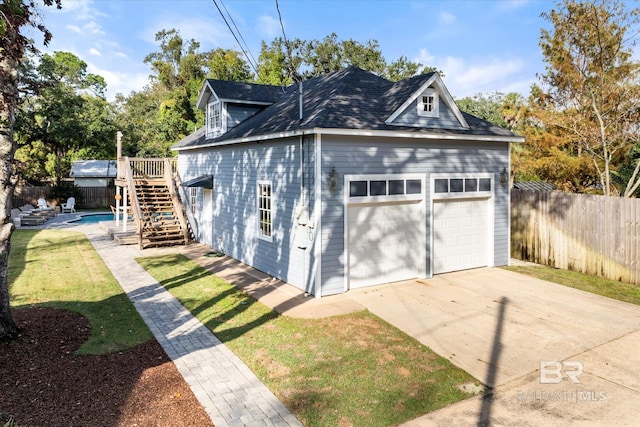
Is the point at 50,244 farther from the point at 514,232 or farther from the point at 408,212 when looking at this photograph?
the point at 514,232

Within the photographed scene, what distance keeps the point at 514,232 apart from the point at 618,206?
3191 mm

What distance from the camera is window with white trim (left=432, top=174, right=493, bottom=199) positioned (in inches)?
413

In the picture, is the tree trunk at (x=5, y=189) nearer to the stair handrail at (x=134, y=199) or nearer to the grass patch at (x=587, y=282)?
the stair handrail at (x=134, y=199)

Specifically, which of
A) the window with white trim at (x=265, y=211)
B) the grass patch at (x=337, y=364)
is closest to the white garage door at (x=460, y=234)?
the grass patch at (x=337, y=364)

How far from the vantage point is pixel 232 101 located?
13.8 m

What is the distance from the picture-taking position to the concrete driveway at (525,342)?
4734 mm

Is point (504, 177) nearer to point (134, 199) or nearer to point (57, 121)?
point (134, 199)

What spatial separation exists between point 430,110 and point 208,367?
7.94m

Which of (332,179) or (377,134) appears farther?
(377,134)

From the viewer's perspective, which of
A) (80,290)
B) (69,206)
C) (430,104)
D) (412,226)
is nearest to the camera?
(80,290)

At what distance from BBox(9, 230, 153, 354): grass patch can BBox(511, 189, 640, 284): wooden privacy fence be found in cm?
1072

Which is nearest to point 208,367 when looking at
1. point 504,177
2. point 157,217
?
point 504,177

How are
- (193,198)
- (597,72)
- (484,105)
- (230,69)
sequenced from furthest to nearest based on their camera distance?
(484,105) < (230,69) < (193,198) < (597,72)

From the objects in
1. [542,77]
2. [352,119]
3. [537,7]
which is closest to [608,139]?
[542,77]
